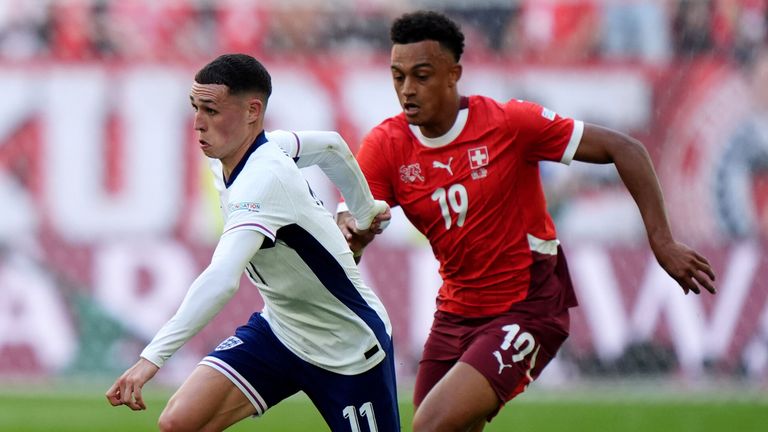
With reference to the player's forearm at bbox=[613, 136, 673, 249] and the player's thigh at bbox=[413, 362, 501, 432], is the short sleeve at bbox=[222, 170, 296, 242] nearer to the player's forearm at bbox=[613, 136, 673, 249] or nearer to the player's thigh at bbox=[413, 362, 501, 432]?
the player's thigh at bbox=[413, 362, 501, 432]

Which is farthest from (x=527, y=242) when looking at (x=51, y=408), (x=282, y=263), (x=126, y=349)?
(x=126, y=349)

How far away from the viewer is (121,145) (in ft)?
43.6

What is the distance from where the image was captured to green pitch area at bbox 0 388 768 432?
10.2 m

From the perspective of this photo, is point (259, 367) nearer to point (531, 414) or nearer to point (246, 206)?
point (246, 206)

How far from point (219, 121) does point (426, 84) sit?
1.39m

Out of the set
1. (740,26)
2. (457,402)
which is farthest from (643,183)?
(740,26)

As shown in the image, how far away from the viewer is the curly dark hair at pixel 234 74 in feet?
18.6

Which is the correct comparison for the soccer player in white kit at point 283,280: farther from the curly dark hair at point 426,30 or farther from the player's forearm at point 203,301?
the curly dark hair at point 426,30

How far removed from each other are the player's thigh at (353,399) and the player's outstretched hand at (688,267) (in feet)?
4.71

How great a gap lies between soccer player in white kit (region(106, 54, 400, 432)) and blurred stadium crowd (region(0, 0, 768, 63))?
723cm

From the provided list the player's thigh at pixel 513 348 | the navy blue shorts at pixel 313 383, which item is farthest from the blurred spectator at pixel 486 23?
the navy blue shorts at pixel 313 383

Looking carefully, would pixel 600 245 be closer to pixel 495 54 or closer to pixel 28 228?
pixel 495 54

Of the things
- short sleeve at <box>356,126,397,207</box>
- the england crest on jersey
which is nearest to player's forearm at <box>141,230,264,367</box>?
the england crest on jersey

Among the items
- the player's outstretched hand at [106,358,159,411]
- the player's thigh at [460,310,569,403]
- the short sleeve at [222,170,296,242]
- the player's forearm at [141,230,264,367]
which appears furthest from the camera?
the player's thigh at [460,310,569,403]
